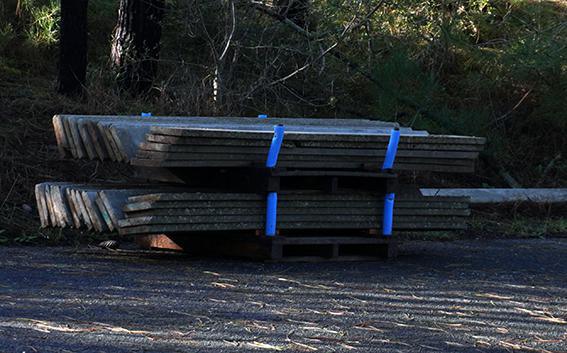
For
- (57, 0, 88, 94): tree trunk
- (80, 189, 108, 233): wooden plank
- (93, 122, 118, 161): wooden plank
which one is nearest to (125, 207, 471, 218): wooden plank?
(80, 189, 108, 233): wooden plank

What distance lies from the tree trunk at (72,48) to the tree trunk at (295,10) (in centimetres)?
277

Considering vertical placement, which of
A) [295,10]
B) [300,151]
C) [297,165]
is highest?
[295,10]

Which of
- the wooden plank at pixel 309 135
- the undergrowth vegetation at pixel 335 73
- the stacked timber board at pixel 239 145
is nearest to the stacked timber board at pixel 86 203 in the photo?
the stacked timber board at pixel 239 145

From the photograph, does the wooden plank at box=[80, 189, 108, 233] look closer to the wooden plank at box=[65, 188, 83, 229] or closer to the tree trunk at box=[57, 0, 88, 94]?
the wooden plank at box=[65, 188, 83, 229]

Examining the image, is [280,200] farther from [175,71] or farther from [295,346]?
[175,71]

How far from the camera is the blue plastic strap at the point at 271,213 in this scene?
28.7ft

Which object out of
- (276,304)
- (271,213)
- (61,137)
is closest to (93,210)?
(61,137)

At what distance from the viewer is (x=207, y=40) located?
47.3ft

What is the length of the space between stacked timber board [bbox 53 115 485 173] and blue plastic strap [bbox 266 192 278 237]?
0.27 meters

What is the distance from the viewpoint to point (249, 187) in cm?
886

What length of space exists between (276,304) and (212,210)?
5.51 feet

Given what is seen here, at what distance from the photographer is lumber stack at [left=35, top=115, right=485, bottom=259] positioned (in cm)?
836

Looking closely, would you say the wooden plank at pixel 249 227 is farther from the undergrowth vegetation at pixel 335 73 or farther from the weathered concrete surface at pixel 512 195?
the undergrowth vegetation at pixel 335 73

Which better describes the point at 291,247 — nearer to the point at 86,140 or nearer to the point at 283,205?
the point at 283,205
